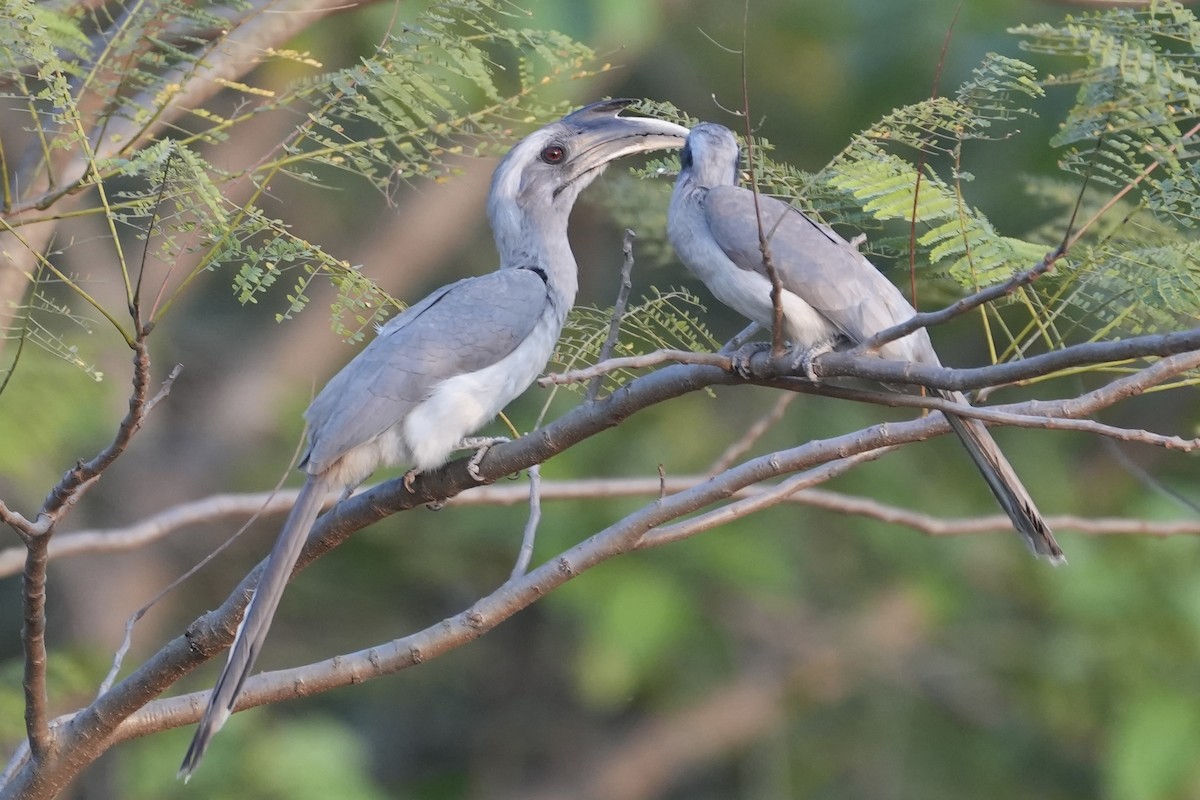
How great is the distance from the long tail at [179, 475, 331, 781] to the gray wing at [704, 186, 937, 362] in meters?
1.24

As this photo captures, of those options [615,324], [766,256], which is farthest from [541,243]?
[766,256]

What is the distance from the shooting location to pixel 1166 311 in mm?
3113

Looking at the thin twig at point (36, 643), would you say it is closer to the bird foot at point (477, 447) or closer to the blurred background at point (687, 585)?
the bird foot at point (477, 447)

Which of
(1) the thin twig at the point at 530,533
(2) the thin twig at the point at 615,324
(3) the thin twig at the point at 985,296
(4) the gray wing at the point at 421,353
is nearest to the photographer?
(3) the thin twig at the point at 985,296

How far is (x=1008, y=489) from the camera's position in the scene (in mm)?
3463

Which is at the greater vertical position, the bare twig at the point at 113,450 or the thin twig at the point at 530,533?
the bare twig at the point at 113,450

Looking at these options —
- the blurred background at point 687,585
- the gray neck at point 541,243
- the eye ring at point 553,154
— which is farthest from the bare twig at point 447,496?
the blurred background at point 687,585

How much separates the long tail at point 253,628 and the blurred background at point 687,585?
266 cm

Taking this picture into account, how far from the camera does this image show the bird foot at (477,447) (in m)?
3.23

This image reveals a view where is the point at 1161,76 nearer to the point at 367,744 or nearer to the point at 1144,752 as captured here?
the point at 1144,752

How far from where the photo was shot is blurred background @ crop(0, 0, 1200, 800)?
6.76 m

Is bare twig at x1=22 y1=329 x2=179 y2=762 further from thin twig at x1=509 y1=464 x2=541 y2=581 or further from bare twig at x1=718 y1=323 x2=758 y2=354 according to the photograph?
bare twig at x1=718 y1=323 x2=758 y2=354

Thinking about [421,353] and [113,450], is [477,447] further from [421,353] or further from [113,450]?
[113,450]

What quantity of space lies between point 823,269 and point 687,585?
4.02 metres
